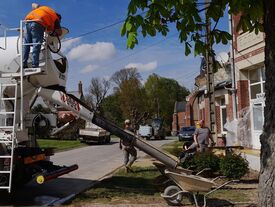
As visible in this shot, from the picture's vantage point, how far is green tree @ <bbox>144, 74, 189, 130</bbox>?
95438 mm

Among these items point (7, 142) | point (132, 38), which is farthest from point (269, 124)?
point (7, 142)

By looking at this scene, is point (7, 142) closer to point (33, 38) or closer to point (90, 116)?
point (90, 116)

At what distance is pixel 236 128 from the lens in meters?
19.6

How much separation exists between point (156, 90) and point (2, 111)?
89.8 m

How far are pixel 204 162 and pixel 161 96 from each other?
86738mm

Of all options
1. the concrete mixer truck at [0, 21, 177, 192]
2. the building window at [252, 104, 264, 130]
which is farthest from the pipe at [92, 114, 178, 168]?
the building window at [252, 104, 264, 130]

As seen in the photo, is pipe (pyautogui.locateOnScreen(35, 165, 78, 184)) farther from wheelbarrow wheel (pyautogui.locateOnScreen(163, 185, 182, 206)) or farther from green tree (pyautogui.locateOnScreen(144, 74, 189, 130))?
green tree (pyautogui.locateOnScreen(144, 74, 189, 130))

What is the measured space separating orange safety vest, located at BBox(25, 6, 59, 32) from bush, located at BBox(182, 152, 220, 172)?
18.8 feet

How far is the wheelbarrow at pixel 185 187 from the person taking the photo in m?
8.68

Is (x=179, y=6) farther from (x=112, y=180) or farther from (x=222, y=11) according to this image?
(x=112, y=180)

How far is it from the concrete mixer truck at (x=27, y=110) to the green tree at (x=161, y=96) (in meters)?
80.4

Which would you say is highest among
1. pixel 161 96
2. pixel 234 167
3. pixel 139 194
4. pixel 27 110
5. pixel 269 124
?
pixel 161 96

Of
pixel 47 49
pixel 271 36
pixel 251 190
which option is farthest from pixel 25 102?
pixel 271 36

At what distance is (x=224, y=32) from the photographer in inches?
210
